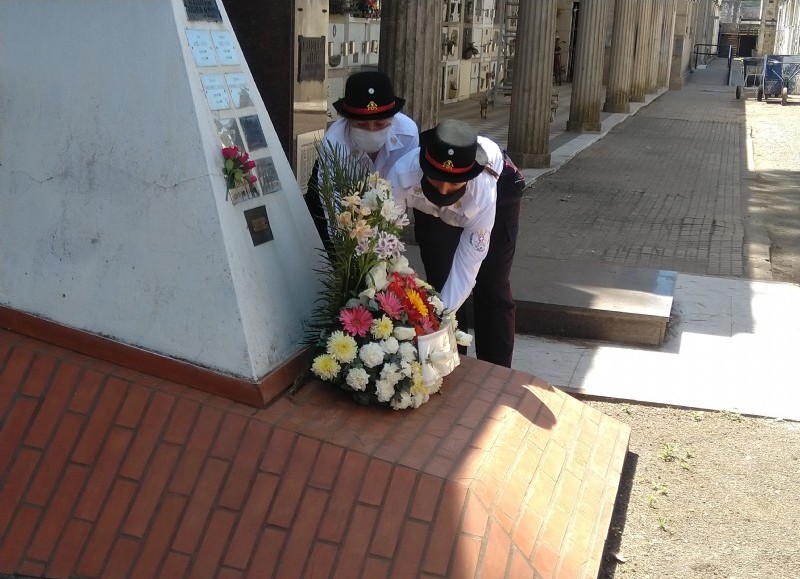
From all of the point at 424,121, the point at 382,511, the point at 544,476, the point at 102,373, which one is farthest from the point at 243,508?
the point at 424,121

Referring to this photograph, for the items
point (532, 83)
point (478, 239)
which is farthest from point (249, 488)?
point (532, 83)

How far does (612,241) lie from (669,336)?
3.10m

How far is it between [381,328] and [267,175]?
713mm

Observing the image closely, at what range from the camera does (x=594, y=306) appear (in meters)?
6.04

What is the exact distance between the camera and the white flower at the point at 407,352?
3.38 m

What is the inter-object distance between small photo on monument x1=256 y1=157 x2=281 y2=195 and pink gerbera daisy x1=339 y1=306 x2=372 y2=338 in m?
0.54

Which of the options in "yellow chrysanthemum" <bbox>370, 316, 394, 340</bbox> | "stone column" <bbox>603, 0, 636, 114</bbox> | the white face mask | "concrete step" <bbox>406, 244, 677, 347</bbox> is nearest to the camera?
"yellow chrysanthemum" <bbox>370, 316, 394, 340</bbox>

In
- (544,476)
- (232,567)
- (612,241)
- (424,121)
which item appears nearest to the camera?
(232,567)

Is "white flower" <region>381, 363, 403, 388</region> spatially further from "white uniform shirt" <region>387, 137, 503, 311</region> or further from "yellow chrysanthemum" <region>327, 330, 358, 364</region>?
"white uniform shirt" <region>387, 137, 503, 311</region>

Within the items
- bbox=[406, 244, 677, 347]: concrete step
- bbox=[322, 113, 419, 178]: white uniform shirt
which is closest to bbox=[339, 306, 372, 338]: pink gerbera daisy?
bbox=[322, 113, 419, 178]: white uniform shirt

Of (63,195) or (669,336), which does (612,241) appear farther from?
(63,195)

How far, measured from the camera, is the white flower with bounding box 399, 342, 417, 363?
338 centimetres

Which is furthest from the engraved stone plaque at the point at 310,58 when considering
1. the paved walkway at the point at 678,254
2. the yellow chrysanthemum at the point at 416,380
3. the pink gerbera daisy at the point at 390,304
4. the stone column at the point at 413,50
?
the yellow chrysanthemum at the point at 416,380

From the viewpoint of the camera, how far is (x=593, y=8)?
1716 cm
